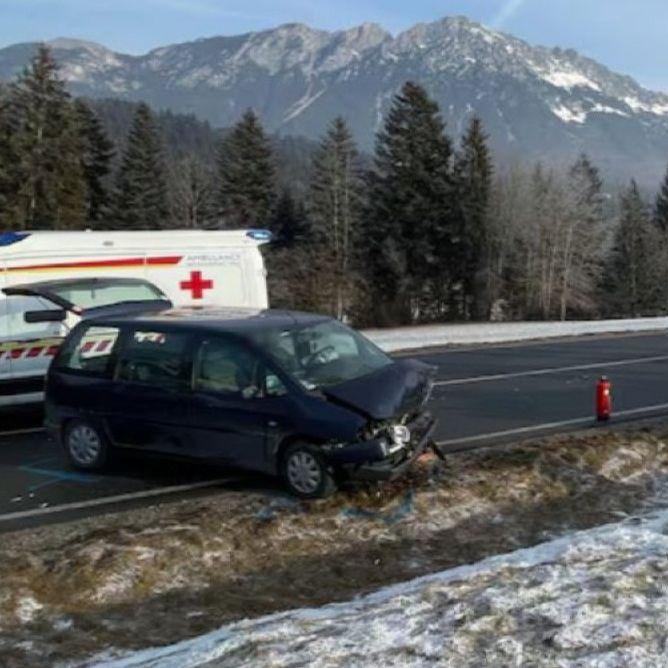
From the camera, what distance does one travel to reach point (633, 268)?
74875 millimetres

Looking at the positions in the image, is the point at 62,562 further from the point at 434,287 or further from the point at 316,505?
the point at 434,287

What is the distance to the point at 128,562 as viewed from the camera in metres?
6.89

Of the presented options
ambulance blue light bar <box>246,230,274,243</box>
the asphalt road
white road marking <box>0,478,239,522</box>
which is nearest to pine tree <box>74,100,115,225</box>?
the asphalt road

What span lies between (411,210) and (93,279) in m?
51.2

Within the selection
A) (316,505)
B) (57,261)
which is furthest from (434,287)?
(316,505)

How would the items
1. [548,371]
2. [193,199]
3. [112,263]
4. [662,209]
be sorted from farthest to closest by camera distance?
[662,209] < [193,199] < [548,371] < [112,263]

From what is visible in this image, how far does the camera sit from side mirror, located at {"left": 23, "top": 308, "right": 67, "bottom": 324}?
11516 mm

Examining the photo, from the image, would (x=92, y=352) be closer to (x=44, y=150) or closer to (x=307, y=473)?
(x=307, y=473)

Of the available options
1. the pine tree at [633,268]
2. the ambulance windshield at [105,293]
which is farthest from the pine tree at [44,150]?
the ambulance windshield at [105,293]

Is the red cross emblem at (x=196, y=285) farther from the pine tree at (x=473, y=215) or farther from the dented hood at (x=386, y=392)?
the pine tree at (x=473, y=215)

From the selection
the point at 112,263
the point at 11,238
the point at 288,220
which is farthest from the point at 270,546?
the point at 288,220

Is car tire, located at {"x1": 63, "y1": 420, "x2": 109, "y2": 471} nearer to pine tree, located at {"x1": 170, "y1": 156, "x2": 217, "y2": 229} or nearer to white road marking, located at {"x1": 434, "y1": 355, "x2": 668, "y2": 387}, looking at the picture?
white road marking, located at {"x1": 434, "y1": 355, "x2": 668, "y2": 387}

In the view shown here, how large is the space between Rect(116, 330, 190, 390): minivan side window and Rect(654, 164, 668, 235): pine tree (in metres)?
82.6

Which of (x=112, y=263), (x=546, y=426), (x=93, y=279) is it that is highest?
(x=112, y=263)
